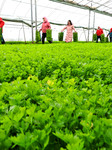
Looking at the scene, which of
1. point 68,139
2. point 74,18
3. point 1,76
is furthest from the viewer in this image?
point 74,18

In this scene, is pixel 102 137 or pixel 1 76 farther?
pixel 1 76

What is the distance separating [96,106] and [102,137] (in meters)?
0.46

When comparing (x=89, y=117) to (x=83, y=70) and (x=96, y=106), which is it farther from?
(x=83, y=70)

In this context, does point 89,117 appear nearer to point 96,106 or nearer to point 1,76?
point 96,106

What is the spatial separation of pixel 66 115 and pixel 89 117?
0.17 metres

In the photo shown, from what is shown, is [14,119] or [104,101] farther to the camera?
[104,101]

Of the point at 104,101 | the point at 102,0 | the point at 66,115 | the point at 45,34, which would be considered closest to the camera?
the point at 66,115

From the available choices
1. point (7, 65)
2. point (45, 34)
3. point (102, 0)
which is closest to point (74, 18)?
point (102, 0)

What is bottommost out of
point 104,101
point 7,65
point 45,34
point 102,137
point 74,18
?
point 102,137

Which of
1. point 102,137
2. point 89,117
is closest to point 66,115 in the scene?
point 89,117

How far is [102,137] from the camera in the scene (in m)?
0.94

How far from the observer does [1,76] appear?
2.42 meters

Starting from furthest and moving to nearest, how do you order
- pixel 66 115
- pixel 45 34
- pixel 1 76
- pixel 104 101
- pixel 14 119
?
pixel 45 34
pixel 1 76
pixel 104 101
pixel 66 115
pixel 14 119

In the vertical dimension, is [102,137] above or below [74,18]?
below
